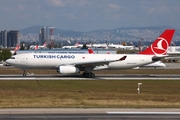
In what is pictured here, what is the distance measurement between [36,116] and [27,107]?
12.8ft

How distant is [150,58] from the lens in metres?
56.7

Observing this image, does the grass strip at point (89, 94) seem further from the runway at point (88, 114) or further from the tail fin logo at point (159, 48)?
the tail fin logo at point (159, 48)

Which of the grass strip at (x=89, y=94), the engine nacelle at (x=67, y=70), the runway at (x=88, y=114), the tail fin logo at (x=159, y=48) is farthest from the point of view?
the tail fin logo at (x=159, y=48)

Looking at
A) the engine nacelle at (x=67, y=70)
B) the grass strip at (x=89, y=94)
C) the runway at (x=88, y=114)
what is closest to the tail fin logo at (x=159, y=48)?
the grass strip at (x=89, y=94)

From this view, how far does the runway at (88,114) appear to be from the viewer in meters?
21.9

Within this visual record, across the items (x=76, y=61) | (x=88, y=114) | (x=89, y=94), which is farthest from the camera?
(x=76, y=61)

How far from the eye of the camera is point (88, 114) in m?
23.0

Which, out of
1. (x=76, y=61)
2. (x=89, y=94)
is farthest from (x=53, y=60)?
(x=89, y=94)

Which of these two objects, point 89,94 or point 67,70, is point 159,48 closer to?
point 67,70

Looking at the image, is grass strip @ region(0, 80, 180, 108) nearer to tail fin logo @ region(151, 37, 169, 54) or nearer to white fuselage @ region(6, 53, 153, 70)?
white fuselage @ region(6, 53, 153, 70)

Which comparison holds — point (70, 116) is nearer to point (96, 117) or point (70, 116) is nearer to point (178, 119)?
point (96, 117)

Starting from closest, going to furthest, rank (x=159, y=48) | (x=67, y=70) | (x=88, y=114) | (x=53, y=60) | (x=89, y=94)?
(x=88, y=114)
(x=89, y=94)
(x=67, y=70)
(x=53, y=60)
(x=159, y=48)

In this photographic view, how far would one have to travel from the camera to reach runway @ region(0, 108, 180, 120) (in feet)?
71.7

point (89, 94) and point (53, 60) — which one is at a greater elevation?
point (53, 60)
